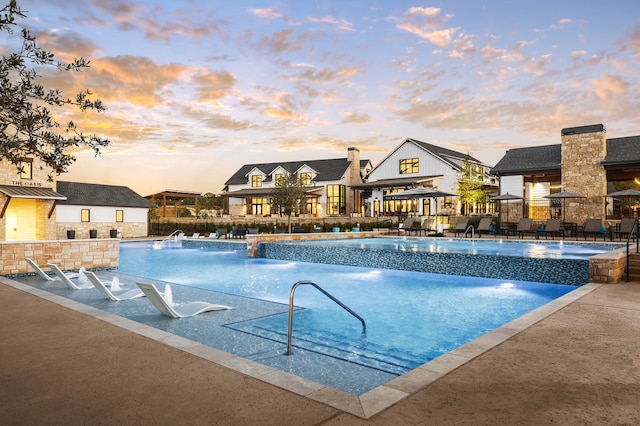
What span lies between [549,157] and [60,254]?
2808 centimetres

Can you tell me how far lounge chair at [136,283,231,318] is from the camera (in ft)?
22.6

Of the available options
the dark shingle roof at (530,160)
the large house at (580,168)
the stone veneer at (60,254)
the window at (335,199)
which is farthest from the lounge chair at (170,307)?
the window at (335,199)

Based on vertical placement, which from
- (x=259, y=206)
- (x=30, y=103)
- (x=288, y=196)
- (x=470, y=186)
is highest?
(x=470, y=186)

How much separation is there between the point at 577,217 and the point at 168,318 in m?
25.2

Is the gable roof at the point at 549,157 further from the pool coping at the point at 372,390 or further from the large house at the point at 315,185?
the pool coping at the point at 372,390

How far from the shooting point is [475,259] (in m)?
12.6

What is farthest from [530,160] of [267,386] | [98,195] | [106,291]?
[98,195]

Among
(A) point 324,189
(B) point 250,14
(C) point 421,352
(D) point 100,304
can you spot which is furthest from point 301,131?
(C) point 421,352

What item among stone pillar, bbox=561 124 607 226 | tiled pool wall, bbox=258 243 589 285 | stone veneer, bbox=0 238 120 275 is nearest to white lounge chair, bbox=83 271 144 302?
stone veneer, bbox=0 238 120 275

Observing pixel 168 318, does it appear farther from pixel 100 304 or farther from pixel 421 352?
pixel 421 352

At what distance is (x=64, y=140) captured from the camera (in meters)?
4.82

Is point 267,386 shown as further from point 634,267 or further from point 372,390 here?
point 634,267

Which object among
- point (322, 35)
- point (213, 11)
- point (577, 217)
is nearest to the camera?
point (213, 11)

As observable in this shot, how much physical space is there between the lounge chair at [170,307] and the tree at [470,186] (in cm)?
3046
